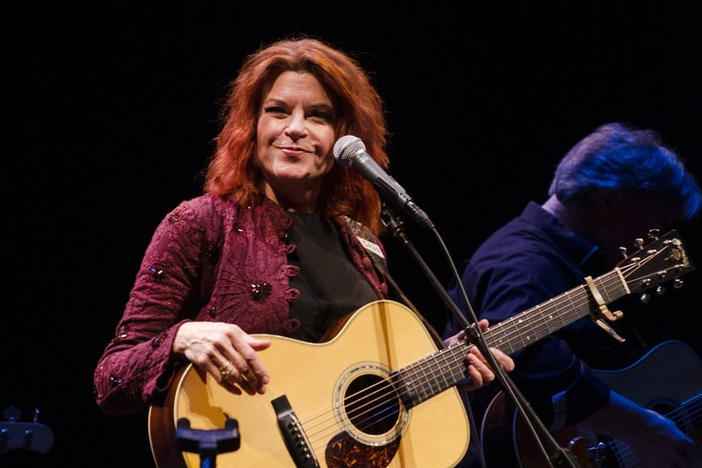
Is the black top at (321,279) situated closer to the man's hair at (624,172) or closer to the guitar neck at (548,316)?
the guitar neck at (548,316)

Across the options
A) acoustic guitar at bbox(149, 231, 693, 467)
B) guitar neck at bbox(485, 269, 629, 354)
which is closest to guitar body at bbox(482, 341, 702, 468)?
guitar neck at bbox(485, 269, 629, 354)

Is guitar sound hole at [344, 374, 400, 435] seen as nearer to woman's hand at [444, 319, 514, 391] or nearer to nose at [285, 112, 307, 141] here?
woman's hand at [444, 319, 514, 391]

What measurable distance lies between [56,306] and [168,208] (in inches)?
30.7

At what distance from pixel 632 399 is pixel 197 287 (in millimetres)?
2220

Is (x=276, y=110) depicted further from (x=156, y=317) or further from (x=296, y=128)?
(x=156, y=317)

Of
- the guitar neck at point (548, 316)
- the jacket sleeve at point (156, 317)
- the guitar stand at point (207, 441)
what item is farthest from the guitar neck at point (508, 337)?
the jacket sleeve at point (156, 317)

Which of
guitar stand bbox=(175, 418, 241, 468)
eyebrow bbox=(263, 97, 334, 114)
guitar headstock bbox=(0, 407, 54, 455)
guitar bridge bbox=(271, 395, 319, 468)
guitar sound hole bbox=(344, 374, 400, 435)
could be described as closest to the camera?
guitar stand bbox=(175, 418, 241, 468)

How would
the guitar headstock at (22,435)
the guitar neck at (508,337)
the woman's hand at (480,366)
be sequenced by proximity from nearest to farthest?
the guitar neck at (508,337)
the woman's hand at (480,366)
the guitar headstock at (22,435)

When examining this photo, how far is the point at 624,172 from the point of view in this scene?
3994mm

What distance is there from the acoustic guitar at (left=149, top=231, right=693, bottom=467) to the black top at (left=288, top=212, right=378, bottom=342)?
0.43 feet

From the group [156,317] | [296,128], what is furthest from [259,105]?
[156,317]

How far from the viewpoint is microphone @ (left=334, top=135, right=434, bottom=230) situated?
6.83ft

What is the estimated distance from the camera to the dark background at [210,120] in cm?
389

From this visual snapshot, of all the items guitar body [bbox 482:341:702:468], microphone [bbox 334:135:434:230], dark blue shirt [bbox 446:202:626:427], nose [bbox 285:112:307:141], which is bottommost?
guitar body [bbox 482:341:702:468]
